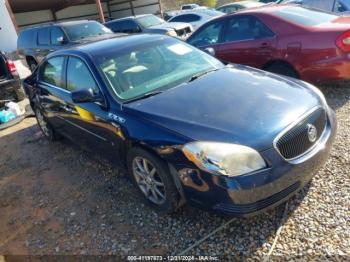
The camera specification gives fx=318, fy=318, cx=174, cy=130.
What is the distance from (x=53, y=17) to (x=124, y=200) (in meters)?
26.6

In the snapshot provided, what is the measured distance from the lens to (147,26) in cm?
1270

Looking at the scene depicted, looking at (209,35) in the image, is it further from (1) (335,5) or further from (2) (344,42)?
(1) (335,5)

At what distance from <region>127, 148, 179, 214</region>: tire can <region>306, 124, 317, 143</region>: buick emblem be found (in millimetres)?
1203

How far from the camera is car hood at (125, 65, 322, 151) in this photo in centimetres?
246

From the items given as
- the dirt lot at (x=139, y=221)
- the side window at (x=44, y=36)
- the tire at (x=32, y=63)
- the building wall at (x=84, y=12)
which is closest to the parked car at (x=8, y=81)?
the side window at (x=44, y=36)

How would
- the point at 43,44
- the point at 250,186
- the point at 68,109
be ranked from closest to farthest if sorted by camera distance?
1. the point at 250,186
2. the point at 68,109
3. the point at 43,44

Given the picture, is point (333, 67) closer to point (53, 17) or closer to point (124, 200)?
point (124, 200)

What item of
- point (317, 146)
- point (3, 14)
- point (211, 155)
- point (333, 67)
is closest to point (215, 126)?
point (211, 155)

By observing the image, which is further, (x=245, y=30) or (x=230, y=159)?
(x=245, y=30)

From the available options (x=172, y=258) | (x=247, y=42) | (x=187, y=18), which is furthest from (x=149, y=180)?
(x=187, y=18)

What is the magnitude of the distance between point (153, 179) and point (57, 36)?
745 centimetres

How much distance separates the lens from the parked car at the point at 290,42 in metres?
4.57

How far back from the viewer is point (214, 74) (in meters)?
3.49

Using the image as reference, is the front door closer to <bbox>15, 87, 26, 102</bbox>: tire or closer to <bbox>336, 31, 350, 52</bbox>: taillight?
<bbox>336, 31, 350, 52</bbox>: taillight
